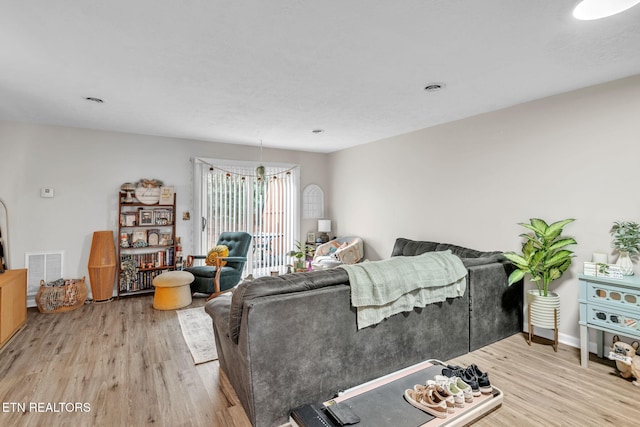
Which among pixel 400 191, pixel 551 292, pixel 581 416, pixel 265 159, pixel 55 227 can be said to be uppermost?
pixel 265 159

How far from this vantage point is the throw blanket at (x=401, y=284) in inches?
88.4

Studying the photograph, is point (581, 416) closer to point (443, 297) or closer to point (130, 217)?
point (443, 297)

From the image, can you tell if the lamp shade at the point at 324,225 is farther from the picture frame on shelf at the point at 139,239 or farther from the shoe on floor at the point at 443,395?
the shoe on floor at the point at 443,395

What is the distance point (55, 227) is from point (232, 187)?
258 cm

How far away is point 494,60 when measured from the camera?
2.42 meters

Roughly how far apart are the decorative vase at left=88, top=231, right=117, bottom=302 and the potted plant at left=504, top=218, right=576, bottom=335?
503cm

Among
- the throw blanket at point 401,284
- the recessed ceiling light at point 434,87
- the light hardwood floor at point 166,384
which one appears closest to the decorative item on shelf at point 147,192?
the light hardwood floor at point 166,384

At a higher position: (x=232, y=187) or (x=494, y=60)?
(x=494, y=60)

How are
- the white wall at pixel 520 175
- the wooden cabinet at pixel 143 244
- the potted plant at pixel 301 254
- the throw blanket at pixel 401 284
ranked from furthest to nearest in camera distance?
1. the wooden cabinet at pixel 143 244
2. the potted plant at pixel 301 254
3. the white wall at pixel 520 175
4. the throw blanket at pixel 401 284

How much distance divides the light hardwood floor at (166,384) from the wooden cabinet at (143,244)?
4.44 ft

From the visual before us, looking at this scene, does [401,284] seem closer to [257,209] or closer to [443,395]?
[443,395]

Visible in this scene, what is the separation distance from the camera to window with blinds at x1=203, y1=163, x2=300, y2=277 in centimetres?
557

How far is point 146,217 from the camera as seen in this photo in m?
4.91

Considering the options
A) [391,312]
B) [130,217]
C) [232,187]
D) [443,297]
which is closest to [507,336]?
[443,297]
